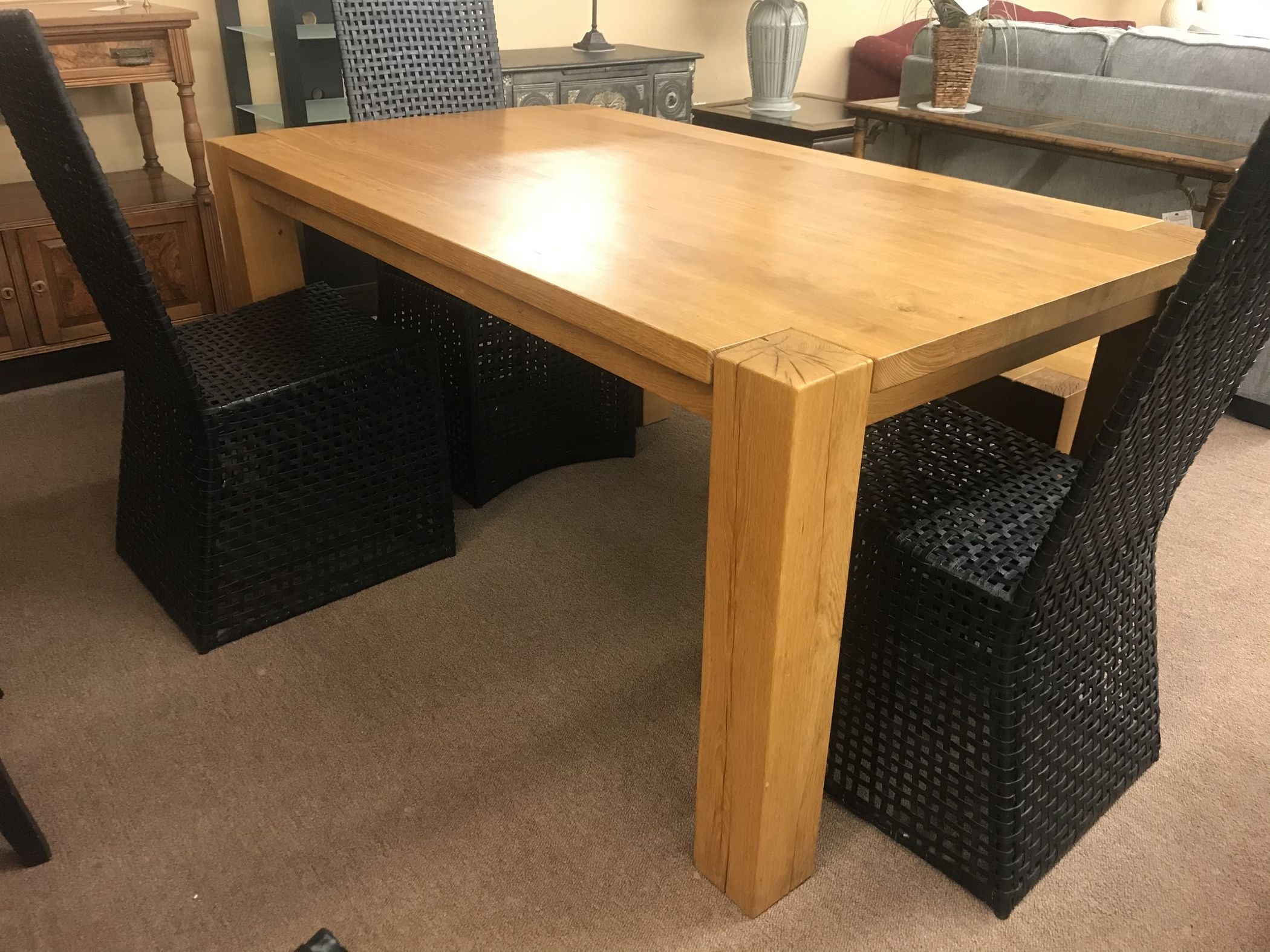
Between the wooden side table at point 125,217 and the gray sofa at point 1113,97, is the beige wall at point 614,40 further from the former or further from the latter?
the gray sofa at point 1113,97

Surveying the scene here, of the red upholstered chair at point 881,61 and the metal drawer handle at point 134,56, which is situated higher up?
the metal drawer handle at point 134,56

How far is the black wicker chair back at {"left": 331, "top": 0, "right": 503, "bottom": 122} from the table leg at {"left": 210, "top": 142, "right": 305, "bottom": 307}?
1.20 ft

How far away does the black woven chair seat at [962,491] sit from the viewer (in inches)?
50.0

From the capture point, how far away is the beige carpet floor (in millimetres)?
1277

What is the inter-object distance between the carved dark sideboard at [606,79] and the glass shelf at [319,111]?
1.75ft

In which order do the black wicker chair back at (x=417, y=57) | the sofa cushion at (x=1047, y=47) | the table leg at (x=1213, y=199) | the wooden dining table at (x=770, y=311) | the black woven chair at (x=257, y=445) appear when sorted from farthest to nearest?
the sofa cushion at (x=1047, y=47) → the table leg at (x=1213, y=199) → the black wicker chair back at (x=417, y=57) → the black woven chair at (x=257, y=445) → the wooden dining table at (x=770, y=311)

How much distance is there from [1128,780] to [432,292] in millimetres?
1554

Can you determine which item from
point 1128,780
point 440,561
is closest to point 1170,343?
point 1128,780

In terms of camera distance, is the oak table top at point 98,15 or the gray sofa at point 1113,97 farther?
the gray sofa at point 1113,97

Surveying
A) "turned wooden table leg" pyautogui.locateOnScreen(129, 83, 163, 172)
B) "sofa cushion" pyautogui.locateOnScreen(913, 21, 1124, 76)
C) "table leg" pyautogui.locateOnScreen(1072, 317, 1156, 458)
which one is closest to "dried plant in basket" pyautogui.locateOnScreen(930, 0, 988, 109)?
"sofa cushion" pyautogui.locateOnScreen(913, 21, 1124, 76)

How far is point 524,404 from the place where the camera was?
2203 mm

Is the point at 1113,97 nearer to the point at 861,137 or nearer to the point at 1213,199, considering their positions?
the point at 1213,199

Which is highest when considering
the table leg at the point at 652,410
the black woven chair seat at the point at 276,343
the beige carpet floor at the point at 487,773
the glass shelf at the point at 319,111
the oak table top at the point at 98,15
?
the oak table top at the point at 98,15

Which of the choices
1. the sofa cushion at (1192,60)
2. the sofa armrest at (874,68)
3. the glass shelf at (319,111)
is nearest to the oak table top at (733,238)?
the glass shelf at (319,111)
